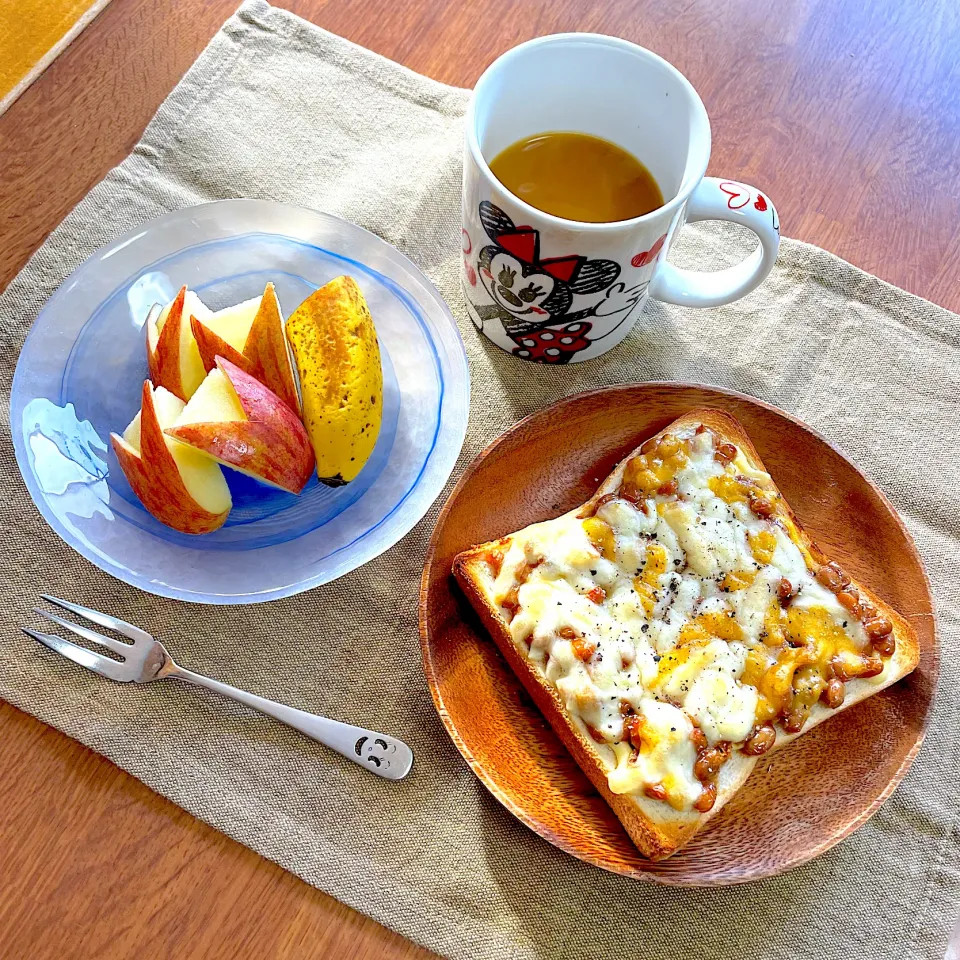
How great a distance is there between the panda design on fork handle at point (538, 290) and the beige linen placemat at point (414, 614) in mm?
71

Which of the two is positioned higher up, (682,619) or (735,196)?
(735,196)

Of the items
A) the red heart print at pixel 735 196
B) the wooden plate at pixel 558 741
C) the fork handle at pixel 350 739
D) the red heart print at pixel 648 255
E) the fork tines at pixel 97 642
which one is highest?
the red heart print at pixel 735 196

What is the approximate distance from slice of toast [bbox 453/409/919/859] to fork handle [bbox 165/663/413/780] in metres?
0.17

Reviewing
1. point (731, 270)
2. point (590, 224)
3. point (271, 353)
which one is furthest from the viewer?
point (731, 270)

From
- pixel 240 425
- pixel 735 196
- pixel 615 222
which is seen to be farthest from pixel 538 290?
pixel 240 425

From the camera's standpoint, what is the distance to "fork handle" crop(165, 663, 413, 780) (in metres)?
1.00

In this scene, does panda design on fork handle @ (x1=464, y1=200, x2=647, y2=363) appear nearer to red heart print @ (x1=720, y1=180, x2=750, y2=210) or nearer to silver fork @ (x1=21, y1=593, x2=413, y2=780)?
red heart print @ (x1=720, y1=180, x2=750, y2=210)

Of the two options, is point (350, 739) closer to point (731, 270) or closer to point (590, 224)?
point (590, 224)

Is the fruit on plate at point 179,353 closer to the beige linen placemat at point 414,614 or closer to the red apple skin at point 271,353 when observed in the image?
the red apple skin at point 271,353

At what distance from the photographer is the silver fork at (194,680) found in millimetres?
1006

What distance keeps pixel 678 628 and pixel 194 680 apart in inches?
21.8

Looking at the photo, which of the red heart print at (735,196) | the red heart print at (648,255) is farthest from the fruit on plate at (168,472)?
the red heart print at (735,196)

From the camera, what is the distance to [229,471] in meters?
1.07

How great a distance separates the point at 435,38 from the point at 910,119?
747 millimetres
